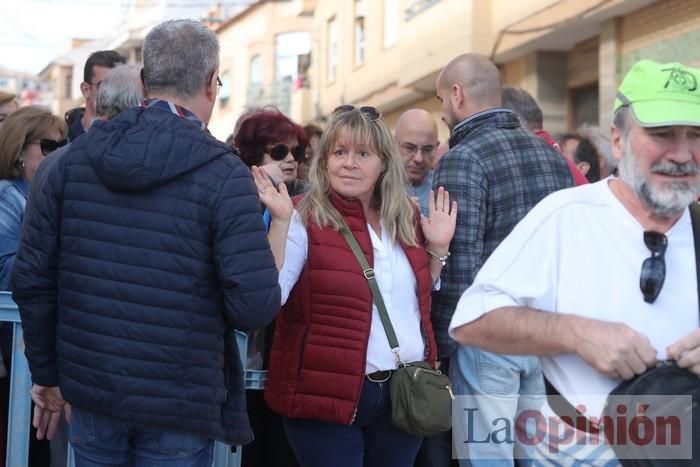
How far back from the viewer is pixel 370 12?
76.4 feet

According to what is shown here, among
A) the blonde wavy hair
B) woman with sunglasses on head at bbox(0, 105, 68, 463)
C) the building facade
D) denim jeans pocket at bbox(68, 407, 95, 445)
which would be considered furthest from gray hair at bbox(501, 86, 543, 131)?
the building facade

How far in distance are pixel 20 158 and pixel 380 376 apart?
2181 mm

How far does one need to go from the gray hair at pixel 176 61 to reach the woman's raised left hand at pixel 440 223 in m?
1.46

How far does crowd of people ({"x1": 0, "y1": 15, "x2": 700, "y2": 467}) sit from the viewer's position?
275 cm

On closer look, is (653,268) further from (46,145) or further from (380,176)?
(46,145)

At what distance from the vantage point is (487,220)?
4.77 metres

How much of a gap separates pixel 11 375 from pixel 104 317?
1.44 m

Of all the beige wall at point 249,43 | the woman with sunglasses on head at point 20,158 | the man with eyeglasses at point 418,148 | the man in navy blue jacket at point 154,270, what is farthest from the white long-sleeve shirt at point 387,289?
the beige wall at point 249,43

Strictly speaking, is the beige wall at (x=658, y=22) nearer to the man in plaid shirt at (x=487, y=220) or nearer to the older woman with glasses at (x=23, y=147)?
the man in plaid shirt at (x=487, y=220)

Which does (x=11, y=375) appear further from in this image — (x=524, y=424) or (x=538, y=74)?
(x=538, y=74)

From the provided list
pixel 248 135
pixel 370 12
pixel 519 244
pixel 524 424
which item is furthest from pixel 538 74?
pixel 519 244

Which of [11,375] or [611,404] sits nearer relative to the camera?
[611,404]

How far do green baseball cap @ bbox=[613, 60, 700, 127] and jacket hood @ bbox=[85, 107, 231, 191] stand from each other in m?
1.34

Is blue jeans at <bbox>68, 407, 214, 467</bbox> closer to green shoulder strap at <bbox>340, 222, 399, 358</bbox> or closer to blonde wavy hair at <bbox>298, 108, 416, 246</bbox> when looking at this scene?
green shoulder strap at <bbox>340, 222, 399, 358</bbox>
